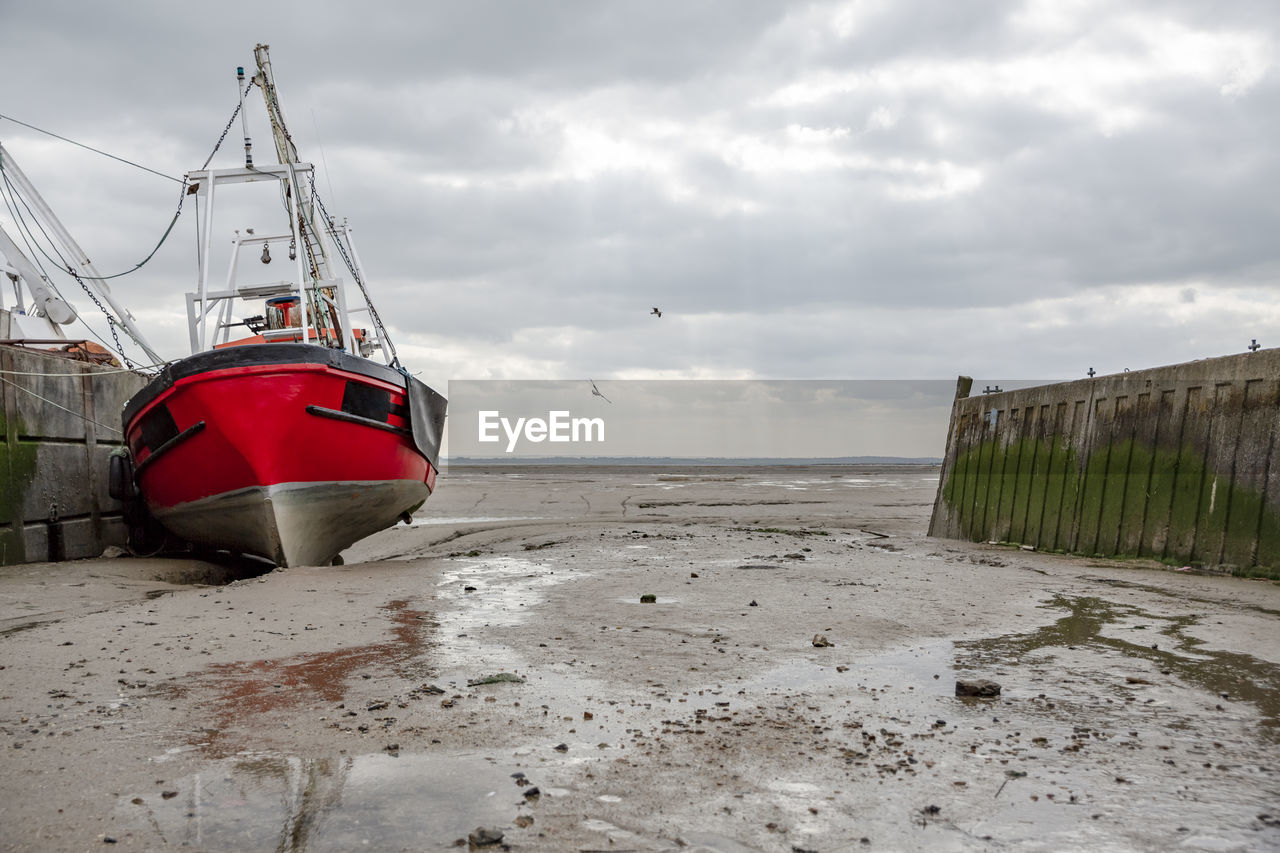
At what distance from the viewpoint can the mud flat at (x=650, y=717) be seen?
2939 millimetres

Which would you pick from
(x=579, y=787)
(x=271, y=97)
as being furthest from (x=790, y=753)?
(x=271, y=97)

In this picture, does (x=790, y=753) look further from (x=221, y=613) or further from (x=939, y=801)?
(x=221, y=613)

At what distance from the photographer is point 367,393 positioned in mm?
11500

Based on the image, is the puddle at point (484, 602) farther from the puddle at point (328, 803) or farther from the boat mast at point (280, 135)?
the boat mast at point (280, 135)

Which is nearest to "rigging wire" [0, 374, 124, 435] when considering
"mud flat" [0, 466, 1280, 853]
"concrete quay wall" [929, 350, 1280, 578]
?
"mud flat" [0, 466, 1280, 853]

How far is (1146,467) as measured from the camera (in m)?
10.2

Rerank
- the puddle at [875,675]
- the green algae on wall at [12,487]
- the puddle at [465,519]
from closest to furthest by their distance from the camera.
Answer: the puddle at [875,675]
the green algae on wall at [12,487]
the puddle at [465,519]

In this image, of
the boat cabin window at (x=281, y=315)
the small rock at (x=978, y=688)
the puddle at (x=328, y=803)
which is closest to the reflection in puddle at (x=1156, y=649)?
the small rock at (x=978, y=688)

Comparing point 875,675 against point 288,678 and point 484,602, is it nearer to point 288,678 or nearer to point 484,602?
point 288,678

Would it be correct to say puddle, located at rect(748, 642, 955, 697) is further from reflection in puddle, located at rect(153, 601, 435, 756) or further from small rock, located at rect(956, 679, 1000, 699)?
reflection in puddle, located at rect(153, 601, 435, 756)

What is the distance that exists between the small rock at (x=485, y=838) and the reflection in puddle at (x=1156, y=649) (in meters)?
3.14

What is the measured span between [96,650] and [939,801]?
496 centimetres

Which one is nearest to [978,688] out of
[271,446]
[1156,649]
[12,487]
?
[1156,649]

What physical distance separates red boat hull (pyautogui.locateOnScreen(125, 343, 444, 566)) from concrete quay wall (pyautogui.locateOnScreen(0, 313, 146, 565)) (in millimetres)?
1003
